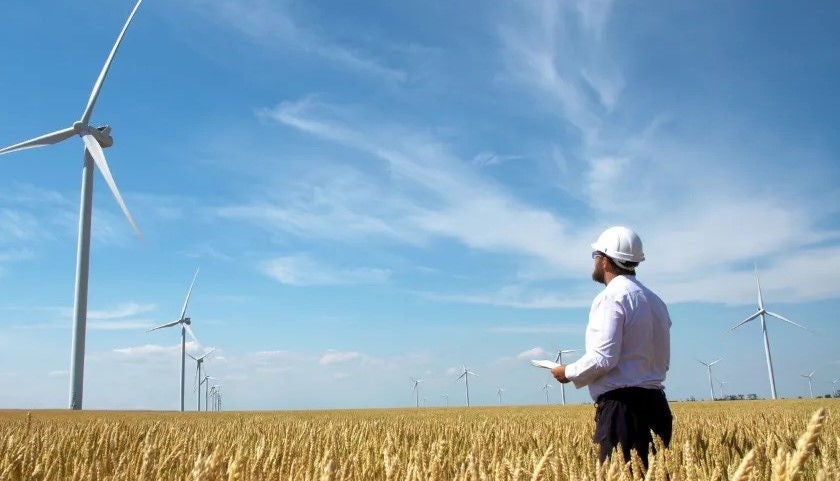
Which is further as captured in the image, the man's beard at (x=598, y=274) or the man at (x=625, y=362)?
the man's beard at (x=598, y=274)

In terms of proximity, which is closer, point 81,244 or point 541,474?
point 541,474

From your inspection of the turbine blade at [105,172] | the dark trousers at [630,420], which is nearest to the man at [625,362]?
the dark trousers at [630,420]

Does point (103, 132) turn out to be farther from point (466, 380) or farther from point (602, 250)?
point (466, 380)

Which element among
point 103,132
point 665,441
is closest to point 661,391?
point 665,441

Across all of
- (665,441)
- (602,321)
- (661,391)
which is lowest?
(665,441)

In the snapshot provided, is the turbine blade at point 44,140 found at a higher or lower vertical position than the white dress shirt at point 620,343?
higher

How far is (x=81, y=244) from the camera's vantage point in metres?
43.8

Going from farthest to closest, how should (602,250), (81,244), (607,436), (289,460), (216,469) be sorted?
1. (81,244)
2. (602,250)
3. (607,436)
4. (289,460)
5. (216,469)

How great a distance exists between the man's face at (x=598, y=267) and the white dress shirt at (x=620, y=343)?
0.83ft

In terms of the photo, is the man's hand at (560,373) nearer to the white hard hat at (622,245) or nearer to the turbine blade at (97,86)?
the white hard hat at (622,245)

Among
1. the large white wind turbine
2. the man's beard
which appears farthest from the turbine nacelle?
the man's beard

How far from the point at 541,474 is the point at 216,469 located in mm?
838

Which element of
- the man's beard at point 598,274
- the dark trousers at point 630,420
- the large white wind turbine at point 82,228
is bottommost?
the dark trousers at point 630,420

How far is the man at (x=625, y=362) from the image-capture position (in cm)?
523
